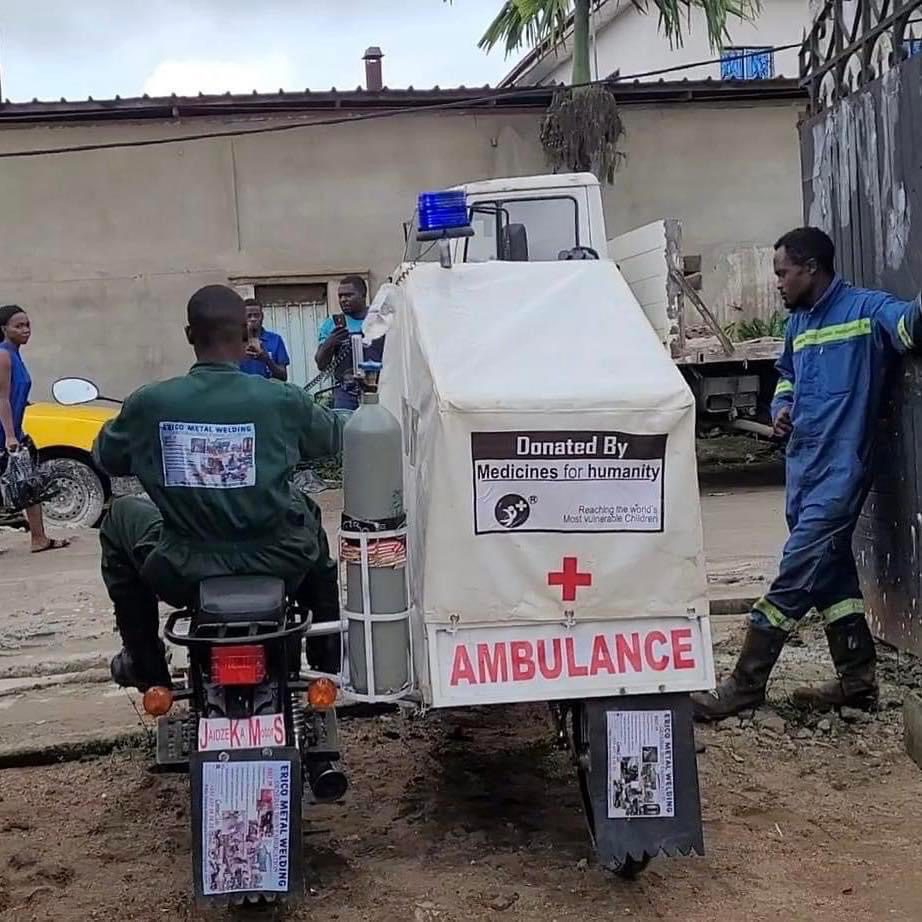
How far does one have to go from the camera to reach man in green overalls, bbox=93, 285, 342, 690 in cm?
350

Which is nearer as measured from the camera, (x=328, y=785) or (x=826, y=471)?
(x=328, y=785)

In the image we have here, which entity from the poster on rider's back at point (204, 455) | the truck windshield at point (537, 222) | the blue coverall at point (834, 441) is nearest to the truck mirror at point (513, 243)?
the truck windshield at point (537, 222)

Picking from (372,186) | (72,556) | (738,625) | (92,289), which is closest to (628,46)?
(372,186)

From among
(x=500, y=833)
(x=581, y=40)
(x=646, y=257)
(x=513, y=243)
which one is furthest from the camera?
(x=581, y=40)

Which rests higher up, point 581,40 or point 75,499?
point 581,40

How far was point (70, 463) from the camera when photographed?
433 inches

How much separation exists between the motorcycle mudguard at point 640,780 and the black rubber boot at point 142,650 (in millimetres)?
1439

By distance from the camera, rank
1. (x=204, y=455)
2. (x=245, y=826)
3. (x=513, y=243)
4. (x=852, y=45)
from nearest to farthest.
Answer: (x=245, y=826), (x=204, y=455), (x=852, y=45), (x=513, y=243)

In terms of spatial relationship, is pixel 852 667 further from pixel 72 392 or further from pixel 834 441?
pixel 72 392

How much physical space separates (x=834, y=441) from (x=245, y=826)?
2.77m

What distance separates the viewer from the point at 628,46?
2575 centimetres

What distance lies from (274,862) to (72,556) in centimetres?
681

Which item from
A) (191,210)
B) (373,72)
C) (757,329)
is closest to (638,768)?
(757,329)

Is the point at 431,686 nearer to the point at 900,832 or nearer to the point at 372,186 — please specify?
the point at 900,832
